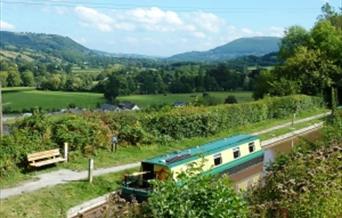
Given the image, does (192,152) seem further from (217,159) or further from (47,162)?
(47,162)

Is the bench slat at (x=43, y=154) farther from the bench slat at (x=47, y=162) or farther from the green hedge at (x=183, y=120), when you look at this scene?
the green hedge at (x=183, y=120)

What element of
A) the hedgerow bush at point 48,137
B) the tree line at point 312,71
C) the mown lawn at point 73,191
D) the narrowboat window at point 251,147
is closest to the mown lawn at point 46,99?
the tree line at point 312,71

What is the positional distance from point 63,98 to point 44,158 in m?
46.0

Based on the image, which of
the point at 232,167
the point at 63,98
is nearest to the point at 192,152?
the point at 232,167

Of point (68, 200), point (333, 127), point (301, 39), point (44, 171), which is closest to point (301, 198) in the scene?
point (333, 127)

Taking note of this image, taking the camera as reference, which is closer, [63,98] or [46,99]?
[46,99]

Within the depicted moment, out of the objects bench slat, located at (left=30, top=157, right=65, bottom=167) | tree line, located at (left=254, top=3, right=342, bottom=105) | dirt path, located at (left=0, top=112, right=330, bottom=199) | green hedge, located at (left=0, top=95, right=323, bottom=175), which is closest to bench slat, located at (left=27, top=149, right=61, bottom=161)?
bench slat, located at (left=30, top=157, right=65, bottom=167)

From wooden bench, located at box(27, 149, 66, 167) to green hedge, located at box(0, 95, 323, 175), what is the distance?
31 centimetres

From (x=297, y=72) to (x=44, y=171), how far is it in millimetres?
30501

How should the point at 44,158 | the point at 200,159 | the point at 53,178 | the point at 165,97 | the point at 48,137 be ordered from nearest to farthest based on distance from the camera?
the point at 200,159
the point at 53,178
the point at 44,158
the point at 48,137
the point at 165,97

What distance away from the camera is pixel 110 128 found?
72.4 ft

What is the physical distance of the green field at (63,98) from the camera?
5844cm

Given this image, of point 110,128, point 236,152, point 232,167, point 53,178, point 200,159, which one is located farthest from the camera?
point 110,128

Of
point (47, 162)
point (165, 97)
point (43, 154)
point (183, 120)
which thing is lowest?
point (165, 97)
